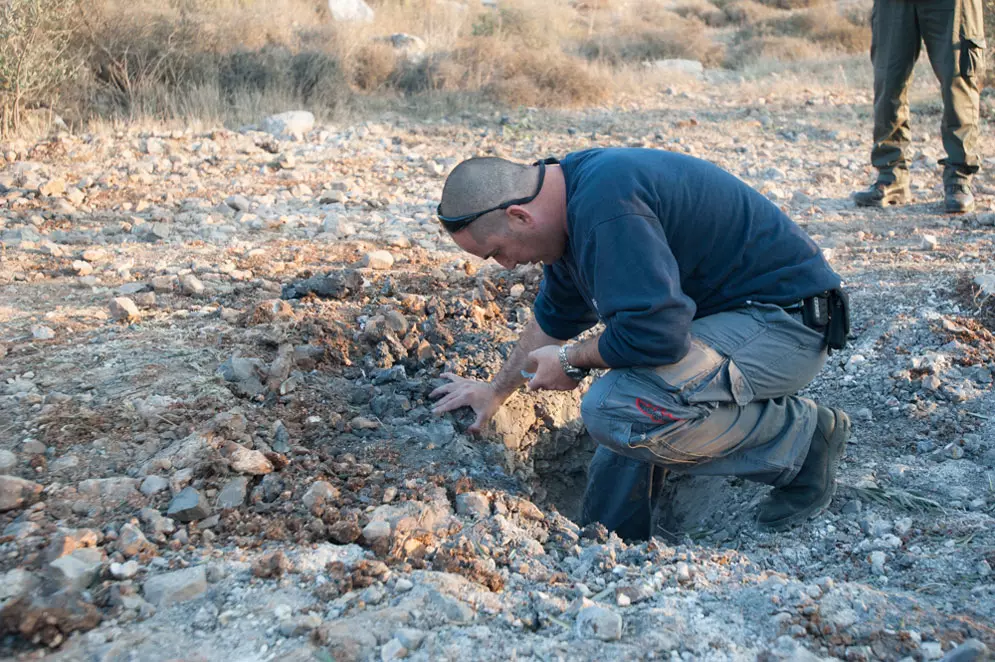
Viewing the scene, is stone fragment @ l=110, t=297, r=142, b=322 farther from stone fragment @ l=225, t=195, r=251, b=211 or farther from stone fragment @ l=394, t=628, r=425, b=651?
stone fragment @ l=394, t=628, r=425, b=651

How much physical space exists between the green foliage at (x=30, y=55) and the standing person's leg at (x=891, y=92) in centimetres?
696

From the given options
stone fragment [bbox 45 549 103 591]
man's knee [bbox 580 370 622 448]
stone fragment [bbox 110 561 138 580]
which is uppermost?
man's knee [bbox 580 370 622 448]

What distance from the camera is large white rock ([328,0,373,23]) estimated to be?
40.1 feet

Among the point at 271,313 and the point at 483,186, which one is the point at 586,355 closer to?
the point at 483,186

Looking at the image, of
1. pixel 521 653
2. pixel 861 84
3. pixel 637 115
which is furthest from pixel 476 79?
pixel 521 653

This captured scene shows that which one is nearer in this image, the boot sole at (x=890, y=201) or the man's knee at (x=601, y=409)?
the man's knee at (x=601, y=409)

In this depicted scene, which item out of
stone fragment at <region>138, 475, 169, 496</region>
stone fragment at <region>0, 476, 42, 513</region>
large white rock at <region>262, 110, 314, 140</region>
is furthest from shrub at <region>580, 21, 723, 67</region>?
stone fragment at <region>0, 476, 42, 513</region>

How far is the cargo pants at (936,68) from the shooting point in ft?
18.3

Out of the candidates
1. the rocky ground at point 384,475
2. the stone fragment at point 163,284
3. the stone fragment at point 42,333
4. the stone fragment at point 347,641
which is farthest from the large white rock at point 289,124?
the stone fragment at point 347,641

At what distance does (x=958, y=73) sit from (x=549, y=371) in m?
4.51

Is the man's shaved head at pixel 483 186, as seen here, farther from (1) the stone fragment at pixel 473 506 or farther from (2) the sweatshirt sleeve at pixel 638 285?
(1) the stone fragment at pixel 473 506

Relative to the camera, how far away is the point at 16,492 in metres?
2.40

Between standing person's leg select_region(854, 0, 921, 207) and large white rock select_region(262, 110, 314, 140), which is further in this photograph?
large white rock select_region(262, 110, 314, 140)

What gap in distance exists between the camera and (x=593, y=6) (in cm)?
1928
